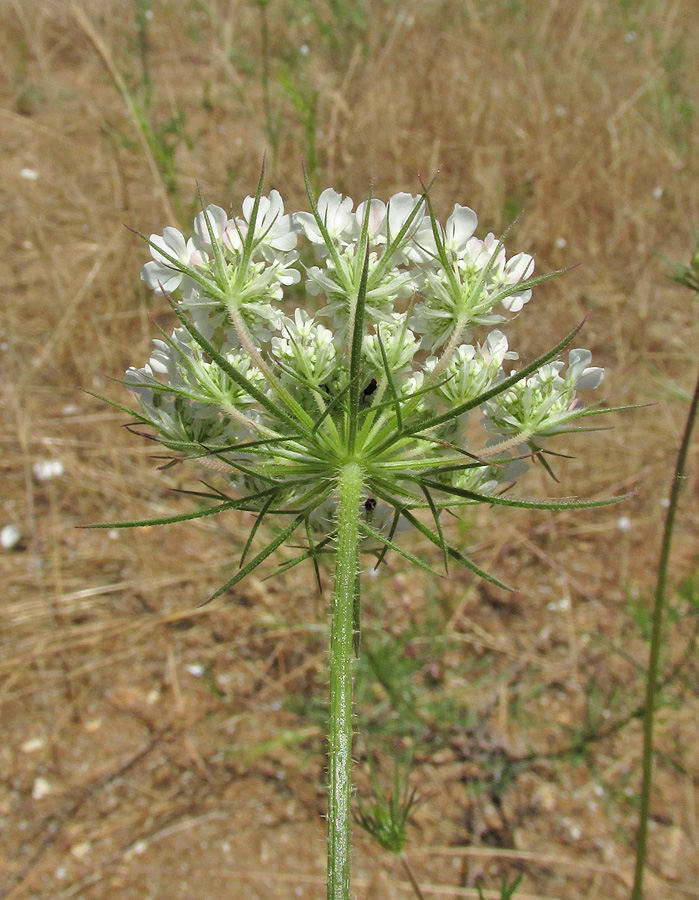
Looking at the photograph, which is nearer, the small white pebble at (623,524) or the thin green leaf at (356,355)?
the thin green leaf at (356,355)

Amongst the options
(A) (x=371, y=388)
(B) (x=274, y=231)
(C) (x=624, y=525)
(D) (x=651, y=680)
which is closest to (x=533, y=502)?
(A) (x=371, y=388)

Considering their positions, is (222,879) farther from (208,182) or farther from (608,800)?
(208,182)

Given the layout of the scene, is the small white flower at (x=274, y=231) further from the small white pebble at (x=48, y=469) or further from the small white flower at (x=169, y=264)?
the small white pebble at (x=48, y=469)

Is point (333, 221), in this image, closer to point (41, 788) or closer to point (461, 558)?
point (461, 558)

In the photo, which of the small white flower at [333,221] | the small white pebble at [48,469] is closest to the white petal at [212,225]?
the small white flower at [333,221]

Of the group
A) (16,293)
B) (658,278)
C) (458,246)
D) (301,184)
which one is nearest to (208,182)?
(301,184)

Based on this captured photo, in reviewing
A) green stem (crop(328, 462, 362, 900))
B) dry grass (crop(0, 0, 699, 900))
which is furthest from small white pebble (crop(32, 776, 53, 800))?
green stem (crop(328, 462, 362, 900))

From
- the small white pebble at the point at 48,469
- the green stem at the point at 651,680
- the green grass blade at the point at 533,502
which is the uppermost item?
the green grass blade at the point at 533,502

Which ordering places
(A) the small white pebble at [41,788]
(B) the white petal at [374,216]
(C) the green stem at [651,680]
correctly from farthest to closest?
(A) the small white pebble at [41,788]
(C) the green stem at [651,680]
(B) the white petal at [374,216]
